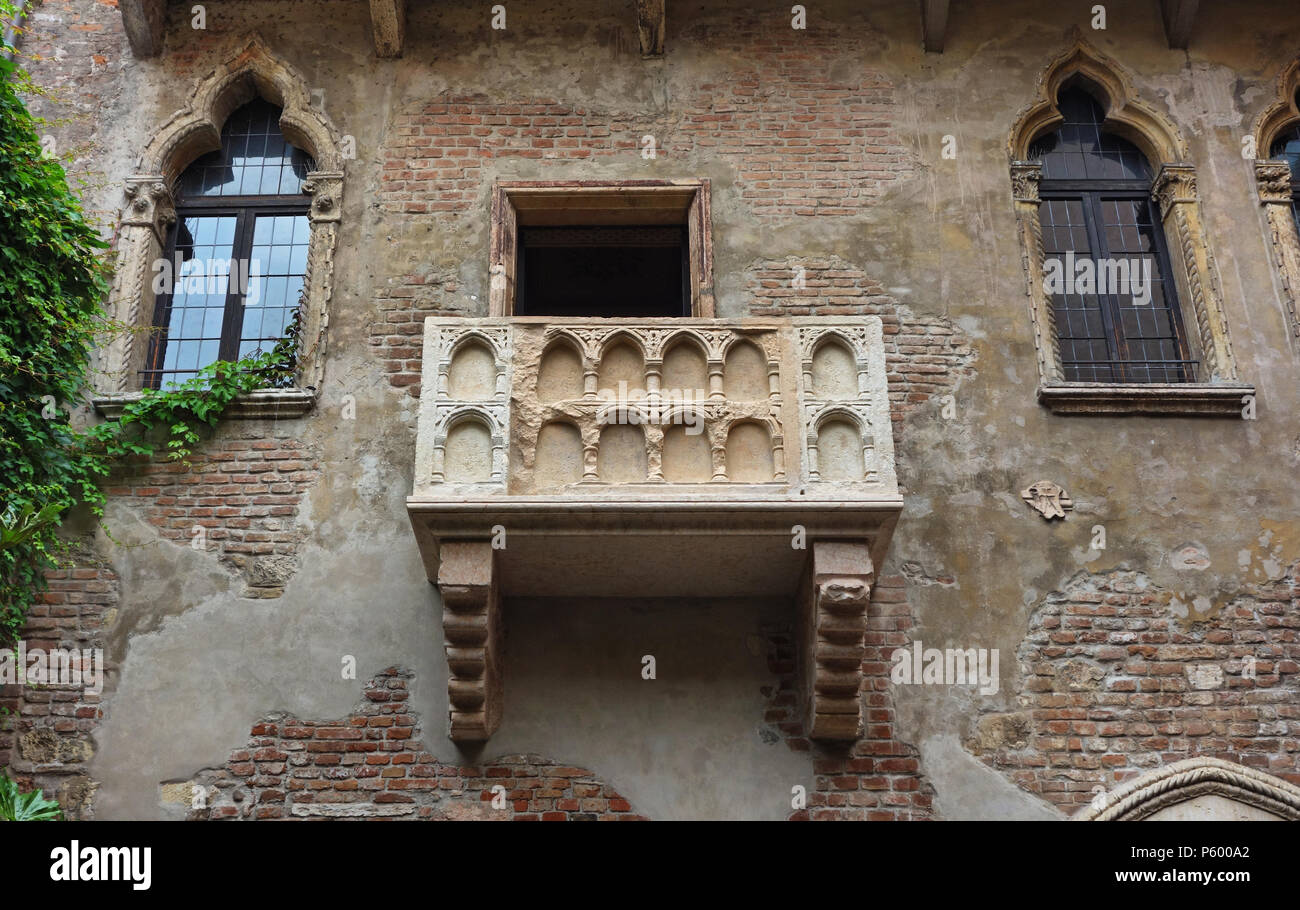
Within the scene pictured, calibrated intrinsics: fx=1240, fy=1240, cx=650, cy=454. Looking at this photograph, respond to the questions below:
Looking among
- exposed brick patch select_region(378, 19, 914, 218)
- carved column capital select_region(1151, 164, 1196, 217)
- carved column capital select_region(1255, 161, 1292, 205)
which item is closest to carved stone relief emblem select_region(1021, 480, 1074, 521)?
exposed brick patch select_region(378, 19, 914, 218)

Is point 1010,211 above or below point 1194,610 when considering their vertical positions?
above

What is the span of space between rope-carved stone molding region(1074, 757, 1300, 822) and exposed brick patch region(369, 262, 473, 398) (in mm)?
4564

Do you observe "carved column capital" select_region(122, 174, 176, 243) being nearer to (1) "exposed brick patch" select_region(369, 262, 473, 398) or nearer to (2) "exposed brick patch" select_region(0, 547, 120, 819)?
(1) "exposed brick patch" select_region(369, 262, 473, 398)

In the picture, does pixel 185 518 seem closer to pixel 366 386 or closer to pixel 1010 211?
pixel 366 386

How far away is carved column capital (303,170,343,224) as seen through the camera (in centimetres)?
811

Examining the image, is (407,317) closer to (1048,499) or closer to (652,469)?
(652,469)

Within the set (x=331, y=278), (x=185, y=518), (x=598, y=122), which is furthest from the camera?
(x=598, y=122)

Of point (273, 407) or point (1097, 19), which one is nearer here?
point (273, 407)

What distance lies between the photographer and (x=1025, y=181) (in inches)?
326

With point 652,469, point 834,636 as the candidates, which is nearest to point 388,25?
point 652,469

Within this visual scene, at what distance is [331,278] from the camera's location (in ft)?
26.0

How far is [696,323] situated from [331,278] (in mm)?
2635

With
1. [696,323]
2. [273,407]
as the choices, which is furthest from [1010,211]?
[273,407]
